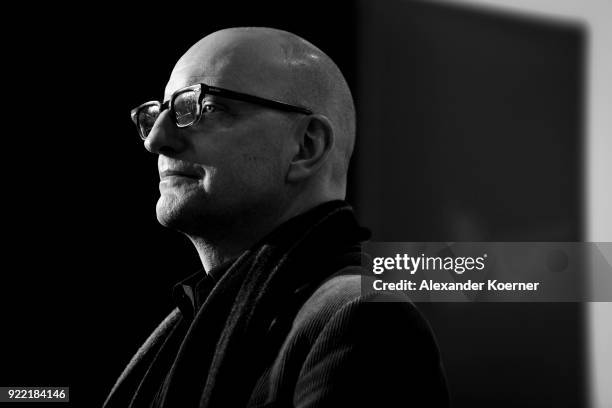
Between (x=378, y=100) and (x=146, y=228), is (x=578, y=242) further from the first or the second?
(x=146, y=228)

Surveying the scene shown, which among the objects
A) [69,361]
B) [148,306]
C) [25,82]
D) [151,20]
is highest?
[151,20]

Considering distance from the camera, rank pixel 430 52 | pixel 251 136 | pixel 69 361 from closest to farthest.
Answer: pixel 251 136, pixel 69 361, pixel 430 52

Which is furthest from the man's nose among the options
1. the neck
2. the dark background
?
the dark background

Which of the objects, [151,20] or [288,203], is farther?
[151,20]

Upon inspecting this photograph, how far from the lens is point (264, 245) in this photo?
4.75 feet

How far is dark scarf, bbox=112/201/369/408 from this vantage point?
51.2 inches

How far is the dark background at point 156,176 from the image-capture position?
7.77 ft

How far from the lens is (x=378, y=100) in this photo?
268cm

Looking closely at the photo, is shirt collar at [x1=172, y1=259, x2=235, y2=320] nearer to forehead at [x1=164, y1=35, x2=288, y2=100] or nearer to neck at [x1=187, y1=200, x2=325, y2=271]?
neck at [x1=187, y1=200, x2=325, y2=271]

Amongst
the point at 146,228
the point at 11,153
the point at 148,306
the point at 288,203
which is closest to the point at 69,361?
the point at 148,306

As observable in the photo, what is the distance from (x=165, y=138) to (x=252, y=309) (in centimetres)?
33

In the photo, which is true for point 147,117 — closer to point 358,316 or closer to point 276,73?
point 276,73

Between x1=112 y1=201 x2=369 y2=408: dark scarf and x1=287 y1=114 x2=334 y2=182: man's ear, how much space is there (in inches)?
3.0

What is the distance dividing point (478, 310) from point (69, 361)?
110 centimetres
